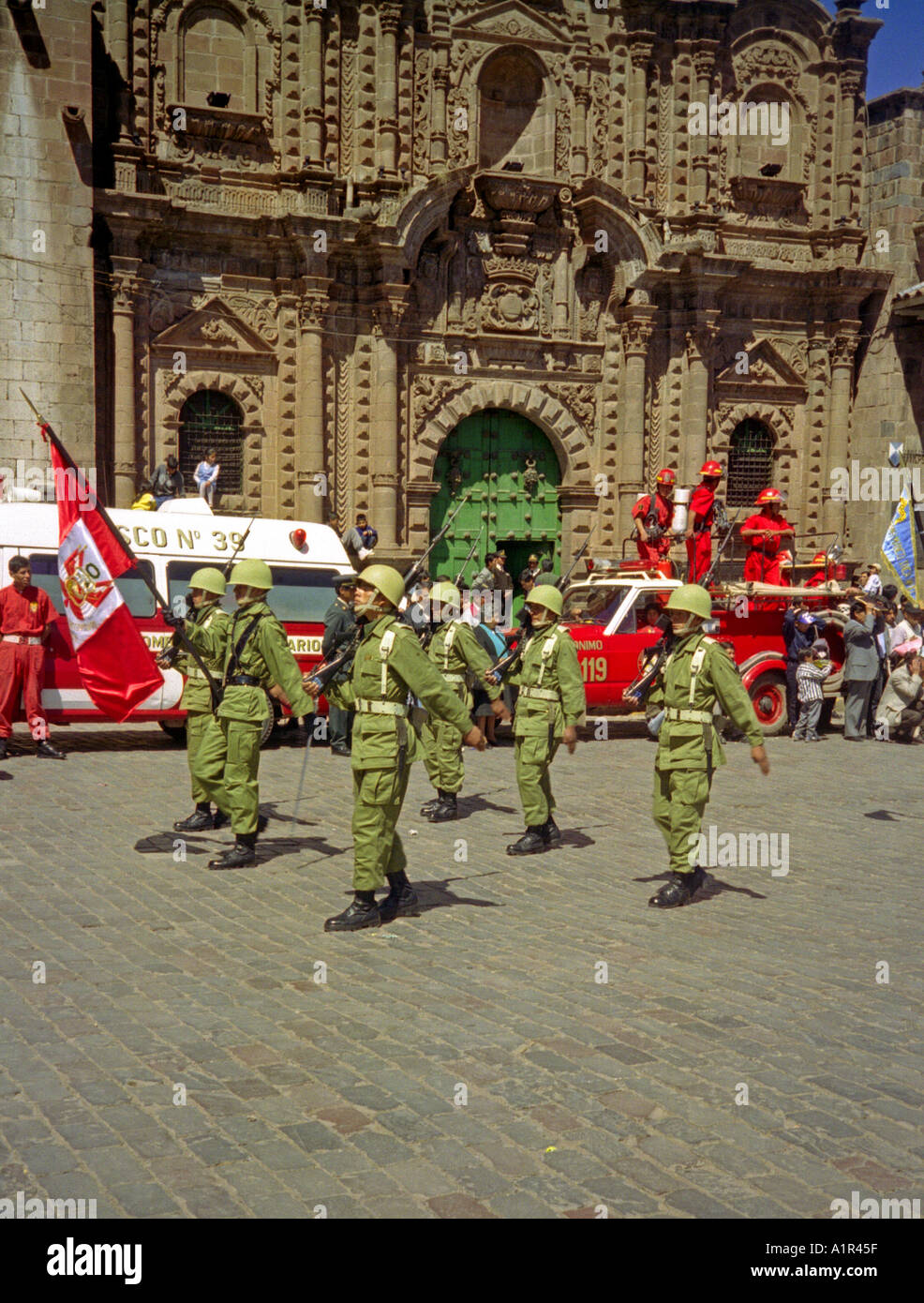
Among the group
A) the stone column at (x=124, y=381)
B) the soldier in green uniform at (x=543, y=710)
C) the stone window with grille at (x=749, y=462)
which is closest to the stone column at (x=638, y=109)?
the stone window with grille at (x=749, y=462)

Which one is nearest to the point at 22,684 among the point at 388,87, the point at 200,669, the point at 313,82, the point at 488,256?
the point at 200,669

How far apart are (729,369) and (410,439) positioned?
21.7 ft

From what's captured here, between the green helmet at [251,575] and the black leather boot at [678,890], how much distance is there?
3.35 metres

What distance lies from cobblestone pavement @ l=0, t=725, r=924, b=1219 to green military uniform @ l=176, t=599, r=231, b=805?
664 mm

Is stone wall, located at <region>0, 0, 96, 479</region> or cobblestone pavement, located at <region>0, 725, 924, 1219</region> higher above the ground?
stone wall, located at <region>0, 0, 96, 479</region>

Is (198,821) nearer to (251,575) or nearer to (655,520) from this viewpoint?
(251,575)

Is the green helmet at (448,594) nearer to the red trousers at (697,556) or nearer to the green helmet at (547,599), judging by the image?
the green helmet at (547,599)

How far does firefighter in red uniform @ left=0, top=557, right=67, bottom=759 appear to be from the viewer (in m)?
12.8

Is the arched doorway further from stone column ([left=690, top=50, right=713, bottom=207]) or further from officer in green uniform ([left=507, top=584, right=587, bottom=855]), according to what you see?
officer in green uniform ([left=507, top=584, right=587, bottom=855])

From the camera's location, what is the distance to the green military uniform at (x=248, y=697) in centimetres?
859

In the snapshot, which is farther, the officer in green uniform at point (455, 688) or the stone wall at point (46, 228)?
the stone wall at point (46, 228)

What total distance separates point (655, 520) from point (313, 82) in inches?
379

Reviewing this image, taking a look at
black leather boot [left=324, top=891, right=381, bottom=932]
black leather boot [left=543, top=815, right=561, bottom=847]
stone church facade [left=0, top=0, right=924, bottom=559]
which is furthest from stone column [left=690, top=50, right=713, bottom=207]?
black leather boot [left=324, top=891, right=381, bottom=932]
